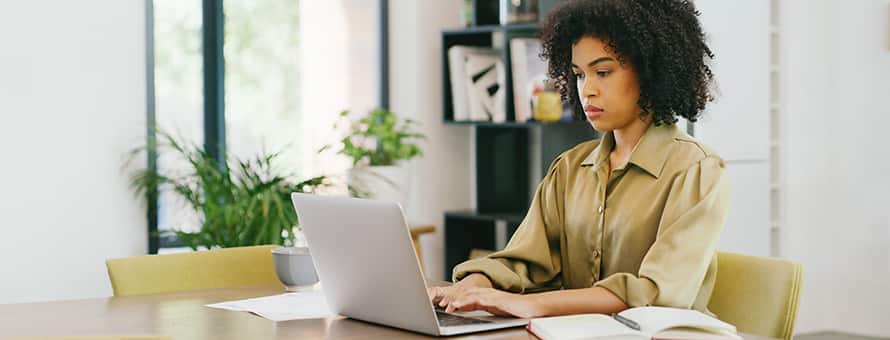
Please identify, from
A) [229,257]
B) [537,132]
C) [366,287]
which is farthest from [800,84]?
[366,287]

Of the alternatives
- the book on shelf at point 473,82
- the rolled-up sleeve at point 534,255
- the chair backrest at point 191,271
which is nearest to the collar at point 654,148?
the rolled-up sleeve at point 534,255

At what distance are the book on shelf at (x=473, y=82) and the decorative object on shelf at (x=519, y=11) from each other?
224 mm

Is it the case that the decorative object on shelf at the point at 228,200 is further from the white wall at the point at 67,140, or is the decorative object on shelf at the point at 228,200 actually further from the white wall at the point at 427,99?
the white wall at the point at 427,99

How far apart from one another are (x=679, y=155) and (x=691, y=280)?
264 millimetres

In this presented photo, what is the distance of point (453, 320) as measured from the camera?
1.78m

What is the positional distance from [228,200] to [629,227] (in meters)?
2.08

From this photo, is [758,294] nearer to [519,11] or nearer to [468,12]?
[519,11]

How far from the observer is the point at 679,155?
2.07 metres

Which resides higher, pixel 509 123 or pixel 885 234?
pixel 509 123

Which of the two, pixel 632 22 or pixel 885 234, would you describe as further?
pixel 885 234

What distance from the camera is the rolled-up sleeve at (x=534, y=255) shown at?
210cm

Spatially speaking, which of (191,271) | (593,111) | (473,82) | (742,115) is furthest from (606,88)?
(473,82)

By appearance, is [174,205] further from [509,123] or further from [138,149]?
[509,123]

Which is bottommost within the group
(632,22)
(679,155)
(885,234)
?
(885,234)
